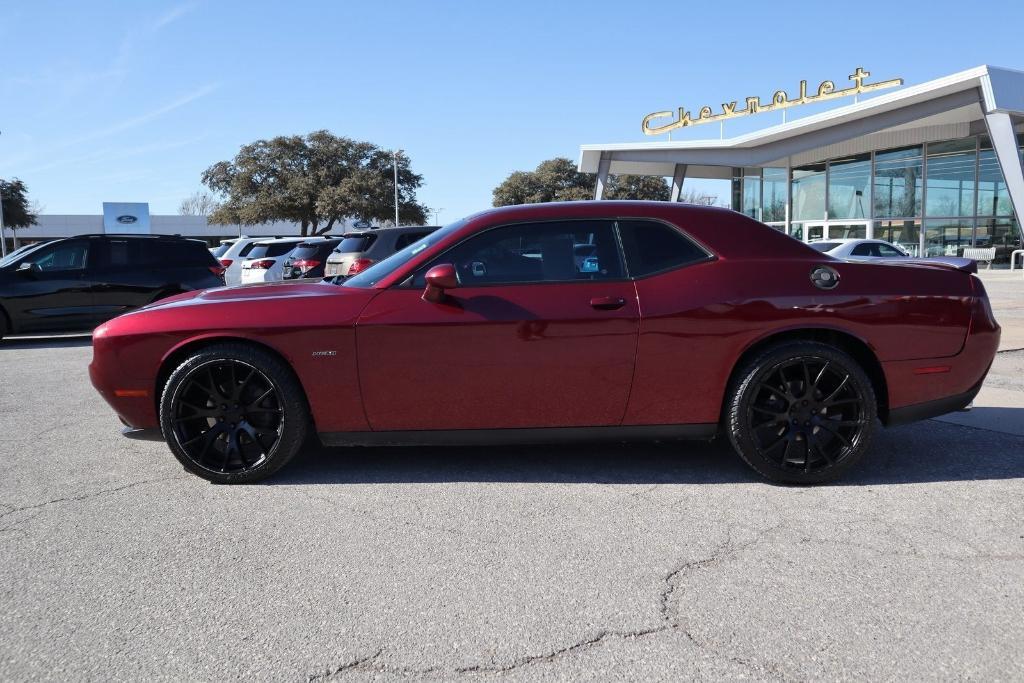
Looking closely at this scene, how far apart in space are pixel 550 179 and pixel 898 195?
33928 millimetres

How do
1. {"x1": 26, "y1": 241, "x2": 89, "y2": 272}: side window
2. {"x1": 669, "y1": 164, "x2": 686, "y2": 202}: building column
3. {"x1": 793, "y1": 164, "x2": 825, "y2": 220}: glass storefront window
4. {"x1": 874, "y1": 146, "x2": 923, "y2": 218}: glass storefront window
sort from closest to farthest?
{"x1": 26, "y1": 241, "x2": 89, "y2": 272}: side window
{"x1": 874, "y1": 146, "x2": 923, "y2": 218}: glass storefront window
{"x1": 793, "y1": 164, "x2": 825, "y2": 220}: glass storefront window
{"x1": 669, "y1": 164, "x2": 686, "y2": 202}: building column

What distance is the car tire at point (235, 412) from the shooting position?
13.8ft

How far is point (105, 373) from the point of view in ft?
14.3

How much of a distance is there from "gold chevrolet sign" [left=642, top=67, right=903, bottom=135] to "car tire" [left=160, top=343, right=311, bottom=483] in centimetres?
3337

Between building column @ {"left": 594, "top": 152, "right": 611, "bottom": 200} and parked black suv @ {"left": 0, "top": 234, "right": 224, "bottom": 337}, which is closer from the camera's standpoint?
parked black suv @ {"left": 0, "top": 234, "right": 224, "bottom": 337}

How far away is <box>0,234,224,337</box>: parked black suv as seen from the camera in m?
11.1

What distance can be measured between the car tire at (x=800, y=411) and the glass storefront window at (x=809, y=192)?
3798 centimetres

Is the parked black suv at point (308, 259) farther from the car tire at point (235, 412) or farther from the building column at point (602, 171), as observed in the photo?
the building column at point (602, 171)

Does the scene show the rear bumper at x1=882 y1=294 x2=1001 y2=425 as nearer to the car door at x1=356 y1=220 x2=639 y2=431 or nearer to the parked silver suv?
the car door at x1=356 y1=220 x2=639 y2=431

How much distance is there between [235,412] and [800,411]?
3.09 meters

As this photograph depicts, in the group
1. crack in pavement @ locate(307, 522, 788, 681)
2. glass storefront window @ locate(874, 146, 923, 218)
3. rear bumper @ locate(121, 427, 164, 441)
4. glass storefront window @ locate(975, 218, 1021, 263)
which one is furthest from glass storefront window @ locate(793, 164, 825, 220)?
crack in pavement @ locate(307, 522, 788, 681)

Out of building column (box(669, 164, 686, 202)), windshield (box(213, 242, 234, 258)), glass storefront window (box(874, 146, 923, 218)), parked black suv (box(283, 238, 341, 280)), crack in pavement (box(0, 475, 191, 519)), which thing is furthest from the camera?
building column (box(669, 164, 686, 202))

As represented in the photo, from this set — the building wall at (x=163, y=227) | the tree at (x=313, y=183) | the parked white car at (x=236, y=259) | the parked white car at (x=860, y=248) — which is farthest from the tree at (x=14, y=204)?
the parked white car at (x=860, y=248)

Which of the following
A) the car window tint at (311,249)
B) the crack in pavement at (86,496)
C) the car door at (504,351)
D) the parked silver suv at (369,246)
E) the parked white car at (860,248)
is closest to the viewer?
the crack in pavement at (86,496)
